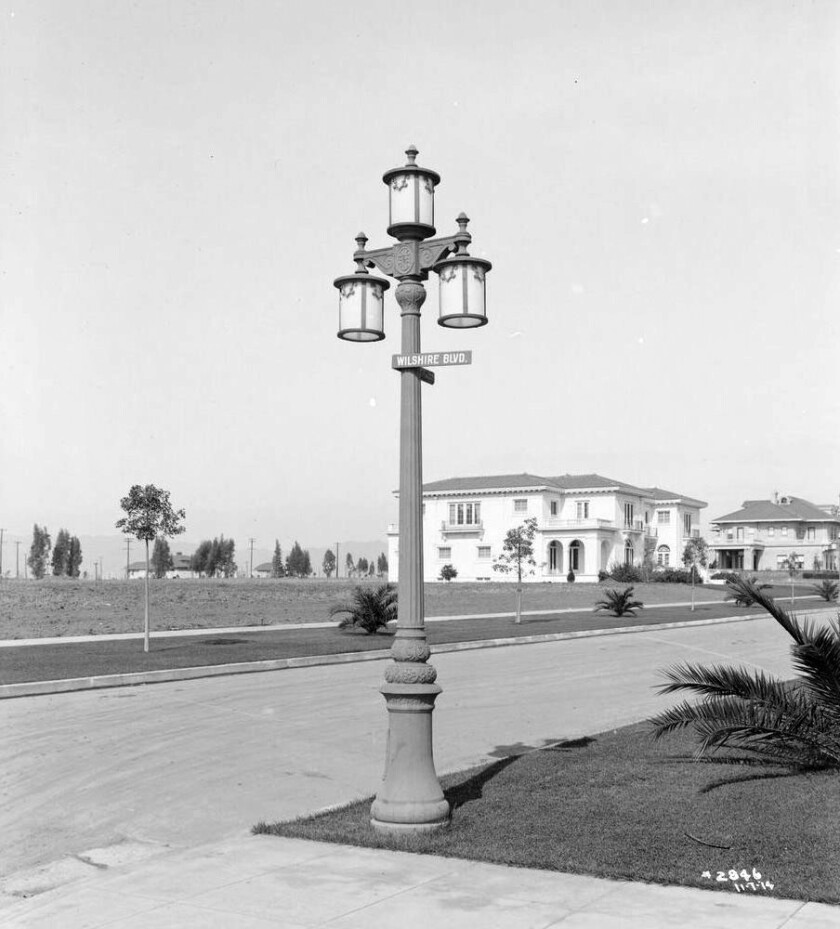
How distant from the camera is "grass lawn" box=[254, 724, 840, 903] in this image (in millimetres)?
6383

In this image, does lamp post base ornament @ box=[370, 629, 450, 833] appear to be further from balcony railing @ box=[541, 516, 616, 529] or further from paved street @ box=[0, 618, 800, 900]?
balcony railing @ box=[541, 516, 616, 529]

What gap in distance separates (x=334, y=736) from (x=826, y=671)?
5.69 m

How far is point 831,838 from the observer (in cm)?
709

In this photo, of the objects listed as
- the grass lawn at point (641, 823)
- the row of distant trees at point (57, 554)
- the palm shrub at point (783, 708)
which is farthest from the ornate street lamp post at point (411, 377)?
the row of distant trees at point (57, 554)

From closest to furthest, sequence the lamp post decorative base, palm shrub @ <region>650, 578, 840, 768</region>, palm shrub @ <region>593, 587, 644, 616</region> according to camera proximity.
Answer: the lamp post decorative base < palm shrub @ <region>650, 578, 840, 768</region> < palm shrub @ <region>593, 587, 644, 616</region>

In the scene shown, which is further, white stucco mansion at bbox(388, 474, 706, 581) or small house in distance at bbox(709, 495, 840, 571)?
small house in distance at bbox(709, 495, 840, 571)

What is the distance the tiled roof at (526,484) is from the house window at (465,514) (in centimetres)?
132

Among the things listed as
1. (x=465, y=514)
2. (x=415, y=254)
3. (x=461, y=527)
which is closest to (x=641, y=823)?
(x=415, y=254)

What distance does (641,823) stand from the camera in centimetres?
761

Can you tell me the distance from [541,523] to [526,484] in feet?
10.7

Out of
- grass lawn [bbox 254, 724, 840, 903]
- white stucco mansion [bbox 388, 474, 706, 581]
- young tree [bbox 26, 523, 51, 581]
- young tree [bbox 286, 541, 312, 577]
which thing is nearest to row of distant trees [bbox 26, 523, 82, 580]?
young tree [bbox 26, 523, 51, 581]

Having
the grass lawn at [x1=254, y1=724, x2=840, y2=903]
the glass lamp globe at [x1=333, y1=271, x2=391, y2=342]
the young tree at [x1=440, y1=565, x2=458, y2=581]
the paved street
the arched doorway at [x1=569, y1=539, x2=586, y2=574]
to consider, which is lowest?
the paved street

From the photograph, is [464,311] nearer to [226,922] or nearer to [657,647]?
[226,922]

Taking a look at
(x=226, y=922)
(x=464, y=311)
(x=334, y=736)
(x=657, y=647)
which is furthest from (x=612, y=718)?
(x=657, y=647)
